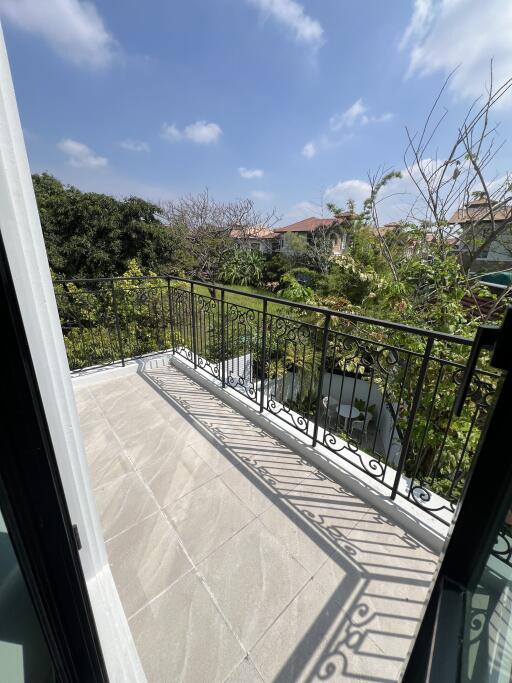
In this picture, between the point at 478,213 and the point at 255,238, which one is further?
the point at 255,238

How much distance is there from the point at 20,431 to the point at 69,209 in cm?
825

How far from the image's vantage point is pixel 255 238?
43.1 ft

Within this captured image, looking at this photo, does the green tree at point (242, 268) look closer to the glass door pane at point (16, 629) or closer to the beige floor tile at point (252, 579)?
the beige floor tile at point (252, 579)

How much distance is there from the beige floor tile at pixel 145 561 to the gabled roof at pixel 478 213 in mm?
4592

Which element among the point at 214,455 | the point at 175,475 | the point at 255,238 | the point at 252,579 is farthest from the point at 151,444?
the point at 255,238

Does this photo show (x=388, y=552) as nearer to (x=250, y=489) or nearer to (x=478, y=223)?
(x=250, y=489)

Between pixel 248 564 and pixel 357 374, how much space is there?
2516 millimetres

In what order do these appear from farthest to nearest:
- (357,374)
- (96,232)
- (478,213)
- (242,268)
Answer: (242,268) → (96,232) → (478,213) → (357,374)

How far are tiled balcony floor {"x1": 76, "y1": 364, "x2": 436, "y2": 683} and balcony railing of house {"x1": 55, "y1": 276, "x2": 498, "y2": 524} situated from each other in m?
0.34

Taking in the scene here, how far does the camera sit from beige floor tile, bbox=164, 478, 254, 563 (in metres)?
1.55

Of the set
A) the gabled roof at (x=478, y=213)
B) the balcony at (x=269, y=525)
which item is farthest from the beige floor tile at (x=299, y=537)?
the gabled roof at (x=478, y=213)

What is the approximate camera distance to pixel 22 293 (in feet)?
1.93

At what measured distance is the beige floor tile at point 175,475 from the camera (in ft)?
6.05

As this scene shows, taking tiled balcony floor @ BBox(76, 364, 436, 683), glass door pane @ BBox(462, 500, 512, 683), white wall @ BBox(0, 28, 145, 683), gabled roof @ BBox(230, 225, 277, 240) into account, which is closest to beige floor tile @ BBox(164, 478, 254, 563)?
tiled balcony floor @ BBox(76, 364, 436, 683)
